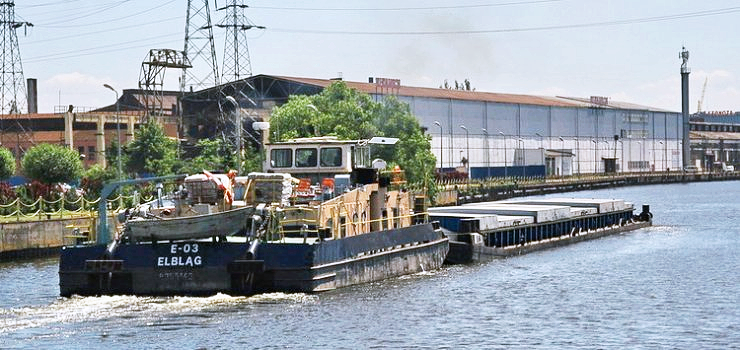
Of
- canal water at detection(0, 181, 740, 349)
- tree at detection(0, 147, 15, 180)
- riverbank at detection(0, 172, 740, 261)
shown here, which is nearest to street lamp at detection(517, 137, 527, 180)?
riverbank at detection(0, 172, 740, 261)

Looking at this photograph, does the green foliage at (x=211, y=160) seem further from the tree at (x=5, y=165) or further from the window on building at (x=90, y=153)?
the window on building at (x=90, y=153)

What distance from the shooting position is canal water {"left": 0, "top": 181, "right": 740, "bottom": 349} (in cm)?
3092

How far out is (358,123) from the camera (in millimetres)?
77125

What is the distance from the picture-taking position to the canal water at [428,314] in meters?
30.9

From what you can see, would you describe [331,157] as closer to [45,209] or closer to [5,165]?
[45,209]

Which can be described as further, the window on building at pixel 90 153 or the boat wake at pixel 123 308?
the window on building at pixel 90 153

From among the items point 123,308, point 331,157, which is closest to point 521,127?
point 331,157

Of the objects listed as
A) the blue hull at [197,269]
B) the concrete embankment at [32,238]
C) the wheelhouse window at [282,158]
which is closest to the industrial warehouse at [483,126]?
the concrete embankment at [32,238]

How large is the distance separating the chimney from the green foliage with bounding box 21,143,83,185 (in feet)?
155

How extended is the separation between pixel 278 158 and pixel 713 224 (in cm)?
4217

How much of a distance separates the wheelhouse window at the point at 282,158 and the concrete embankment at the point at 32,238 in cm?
1491

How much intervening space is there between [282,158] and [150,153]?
1835 inches

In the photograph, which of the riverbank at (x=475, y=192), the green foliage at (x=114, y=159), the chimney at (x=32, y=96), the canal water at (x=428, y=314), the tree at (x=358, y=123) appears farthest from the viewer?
the chimney at (x=32, y=96)

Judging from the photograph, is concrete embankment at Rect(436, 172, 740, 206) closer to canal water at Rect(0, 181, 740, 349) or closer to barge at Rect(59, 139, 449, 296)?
canal water at Rect(0, 181, 740, 349)
